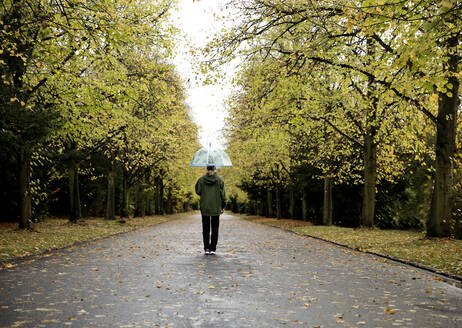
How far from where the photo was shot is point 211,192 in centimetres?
1171

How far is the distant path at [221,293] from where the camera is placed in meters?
5.23

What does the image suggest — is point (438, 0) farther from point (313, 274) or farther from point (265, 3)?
point (265, 3)

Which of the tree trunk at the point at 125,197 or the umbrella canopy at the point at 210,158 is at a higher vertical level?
the umbrella canopy at the point at 210,158

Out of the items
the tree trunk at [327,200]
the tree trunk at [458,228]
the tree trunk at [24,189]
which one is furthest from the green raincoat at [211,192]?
the tree trunk at [327,200]

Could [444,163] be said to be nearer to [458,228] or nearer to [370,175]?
[458,228]

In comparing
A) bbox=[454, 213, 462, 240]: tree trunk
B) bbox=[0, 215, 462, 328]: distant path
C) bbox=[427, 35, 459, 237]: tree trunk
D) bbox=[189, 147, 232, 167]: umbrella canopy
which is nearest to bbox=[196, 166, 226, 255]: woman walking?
bbox=[189, 147, 232, 167]: umbrella canopy

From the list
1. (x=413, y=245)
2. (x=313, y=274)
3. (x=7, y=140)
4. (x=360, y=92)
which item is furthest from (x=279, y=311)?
(x=360, y=92)

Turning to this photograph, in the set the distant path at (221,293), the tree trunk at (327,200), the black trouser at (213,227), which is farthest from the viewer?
the tree trunk at (327,200)

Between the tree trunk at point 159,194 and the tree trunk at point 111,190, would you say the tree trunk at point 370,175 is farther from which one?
the tree trunk at point 159,194

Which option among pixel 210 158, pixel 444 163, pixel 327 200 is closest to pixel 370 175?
pixel 327 200

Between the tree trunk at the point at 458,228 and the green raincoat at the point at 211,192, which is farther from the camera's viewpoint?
the tree trunk at the point at 458,228

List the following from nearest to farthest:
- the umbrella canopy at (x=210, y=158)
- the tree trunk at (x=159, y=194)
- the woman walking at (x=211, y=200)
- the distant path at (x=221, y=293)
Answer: the distant path at (x=221, y=293) < the woman walking at (x=211, y=200) < the umbrella canopy at (x=210, y=158) < the tree trunk at (x=159, y=194)

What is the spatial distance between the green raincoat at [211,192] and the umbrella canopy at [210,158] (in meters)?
0.35

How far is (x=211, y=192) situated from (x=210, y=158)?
0.95 metres
